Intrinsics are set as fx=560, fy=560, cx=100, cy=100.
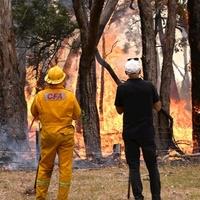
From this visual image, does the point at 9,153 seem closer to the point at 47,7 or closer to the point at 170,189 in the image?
the point at 170,189

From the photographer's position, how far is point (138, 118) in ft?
22.8

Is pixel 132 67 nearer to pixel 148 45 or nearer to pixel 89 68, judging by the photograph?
pixel 89 68

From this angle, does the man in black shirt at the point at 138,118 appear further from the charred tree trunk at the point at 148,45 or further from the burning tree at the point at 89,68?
the charred tree trunk at the point at 148,45

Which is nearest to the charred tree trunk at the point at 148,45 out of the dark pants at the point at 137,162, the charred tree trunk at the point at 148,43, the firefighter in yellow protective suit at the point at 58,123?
the charred tree trunk at the point at 148,43

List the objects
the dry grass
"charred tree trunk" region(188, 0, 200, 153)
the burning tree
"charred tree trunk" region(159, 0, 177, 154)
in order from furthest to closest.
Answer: "charred tree trunk" region(159, 0, 177, 154), "charred tree trunk" region(188, 0, 200, 153), the burning tree, the dry grass

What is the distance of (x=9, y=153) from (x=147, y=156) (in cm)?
578

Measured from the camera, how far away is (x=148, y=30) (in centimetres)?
1558

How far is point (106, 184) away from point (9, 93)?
507 centimetres

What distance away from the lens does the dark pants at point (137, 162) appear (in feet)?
22.9

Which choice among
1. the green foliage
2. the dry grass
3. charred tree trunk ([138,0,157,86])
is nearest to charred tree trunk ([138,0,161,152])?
charred tree trunk ([138,0,157,86])

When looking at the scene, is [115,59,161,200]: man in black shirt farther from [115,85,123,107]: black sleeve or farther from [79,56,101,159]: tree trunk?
[79,56,101,159]: tree trunk

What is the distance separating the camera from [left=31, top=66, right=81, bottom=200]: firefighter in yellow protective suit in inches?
278

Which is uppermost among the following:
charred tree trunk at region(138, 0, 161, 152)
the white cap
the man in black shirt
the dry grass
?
charred tree trunk at region(138, 0, 161, 152)

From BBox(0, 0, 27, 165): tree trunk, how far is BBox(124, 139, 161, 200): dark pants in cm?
668
